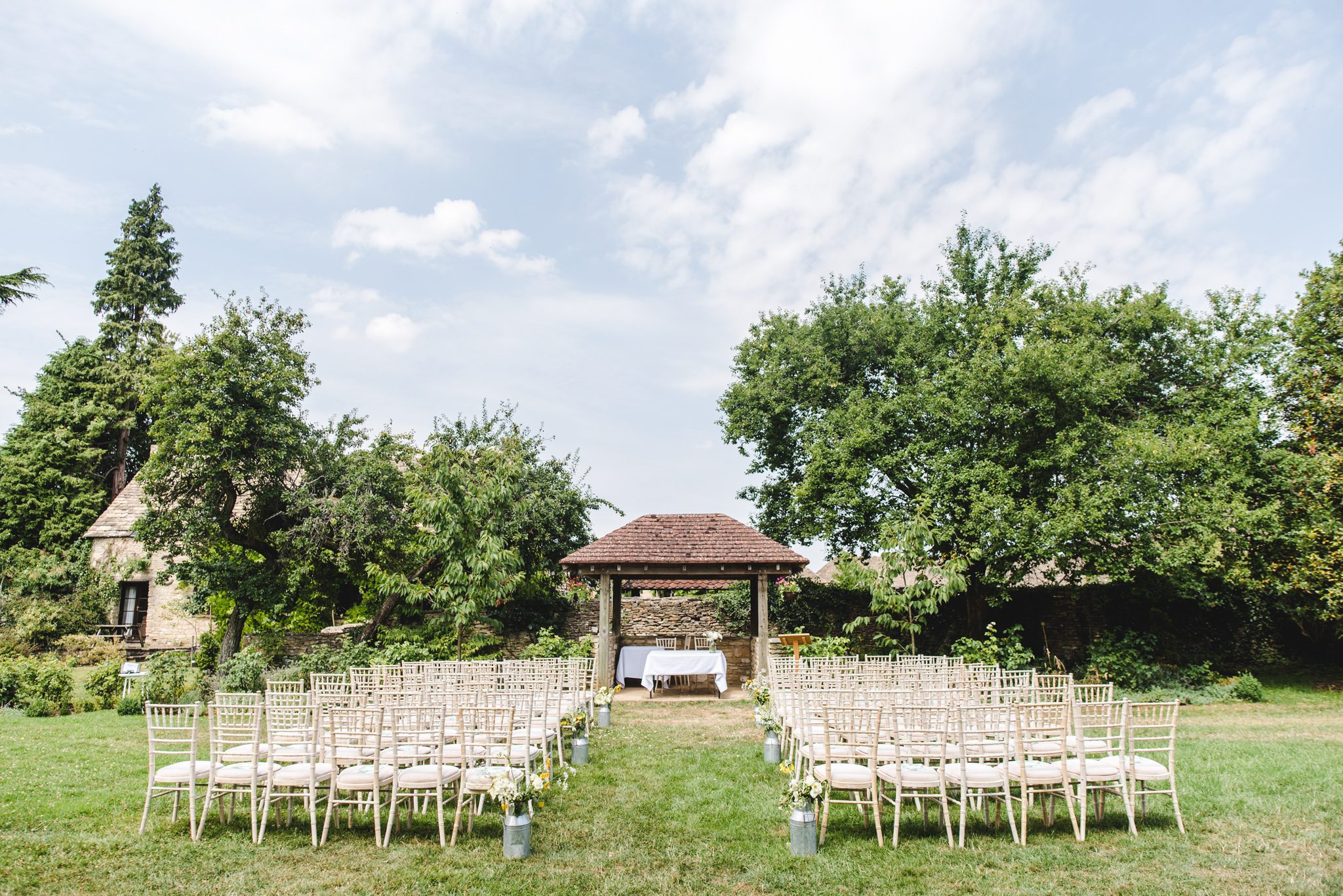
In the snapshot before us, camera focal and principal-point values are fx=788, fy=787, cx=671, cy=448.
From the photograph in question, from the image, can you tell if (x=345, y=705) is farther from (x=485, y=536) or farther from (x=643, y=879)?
(x=485, y=536)

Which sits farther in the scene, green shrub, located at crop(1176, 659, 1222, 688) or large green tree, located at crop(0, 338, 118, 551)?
large green tree, located at crop(0, 338, 118, 551)

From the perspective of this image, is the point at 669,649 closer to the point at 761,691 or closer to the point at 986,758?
the point at 761,691

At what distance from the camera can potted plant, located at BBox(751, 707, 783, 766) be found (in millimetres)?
8727

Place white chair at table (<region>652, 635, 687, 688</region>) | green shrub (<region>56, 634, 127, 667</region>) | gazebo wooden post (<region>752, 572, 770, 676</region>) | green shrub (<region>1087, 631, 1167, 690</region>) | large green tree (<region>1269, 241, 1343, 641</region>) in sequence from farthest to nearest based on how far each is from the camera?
green shrub (<region>56, 634, 127, 667</region>), white chair at table (<region>652, 635, 687, 688</region>), green shrub (<region>1087, 631, 1167, 690</region>), gazebo wooden post (<region>752, 572, 770, 676</region>), large green tree (<region>1269, 241, 1343, 641</region>)

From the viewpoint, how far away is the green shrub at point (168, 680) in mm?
13180

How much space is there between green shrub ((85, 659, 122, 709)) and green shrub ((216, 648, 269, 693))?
1633 millimetres

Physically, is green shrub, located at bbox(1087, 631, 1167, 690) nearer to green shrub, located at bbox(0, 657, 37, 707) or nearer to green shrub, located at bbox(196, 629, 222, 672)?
green shrub, located at bbox(196, 629, 222, 672)

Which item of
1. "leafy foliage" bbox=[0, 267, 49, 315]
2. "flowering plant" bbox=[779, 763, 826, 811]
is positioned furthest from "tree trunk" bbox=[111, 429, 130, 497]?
"flowering plant" bbox=[779, 763, 826, 811]

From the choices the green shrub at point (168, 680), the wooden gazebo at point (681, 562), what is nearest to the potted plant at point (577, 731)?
the wooden gazebo at point (681, 562)

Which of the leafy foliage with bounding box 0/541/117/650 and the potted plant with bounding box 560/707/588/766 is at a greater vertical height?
the leafy foliage with bounding box 0/541/117/650

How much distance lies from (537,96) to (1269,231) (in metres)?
11.4

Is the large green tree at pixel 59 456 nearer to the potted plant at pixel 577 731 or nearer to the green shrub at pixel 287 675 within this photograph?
the green shrub at pixel 287 675

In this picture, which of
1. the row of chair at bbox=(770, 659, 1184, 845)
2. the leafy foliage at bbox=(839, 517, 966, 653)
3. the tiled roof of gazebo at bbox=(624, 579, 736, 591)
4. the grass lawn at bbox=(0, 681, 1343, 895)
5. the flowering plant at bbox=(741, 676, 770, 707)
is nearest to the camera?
the grass lawn at bbox=(0, 681, 1343, 895)

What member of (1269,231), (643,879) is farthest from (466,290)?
(1269,231)
